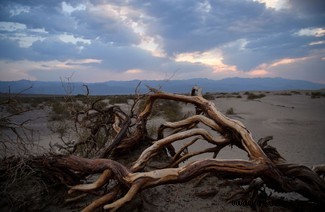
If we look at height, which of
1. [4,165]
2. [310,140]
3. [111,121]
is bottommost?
[310,140]

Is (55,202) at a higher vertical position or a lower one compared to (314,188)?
lower

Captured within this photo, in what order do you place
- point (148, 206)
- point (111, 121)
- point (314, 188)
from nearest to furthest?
1. point (314, 188)
2. point (148, 206)
3. point (111, 121)

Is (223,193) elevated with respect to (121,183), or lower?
lower

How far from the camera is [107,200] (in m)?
2.53

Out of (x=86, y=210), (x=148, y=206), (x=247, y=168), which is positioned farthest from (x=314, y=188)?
(x=86, y=210)

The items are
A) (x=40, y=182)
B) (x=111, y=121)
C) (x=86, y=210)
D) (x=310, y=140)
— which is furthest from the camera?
(x=310, y=140)

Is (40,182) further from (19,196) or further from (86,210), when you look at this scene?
(86,210)

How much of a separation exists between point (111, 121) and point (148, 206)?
2.16 metres

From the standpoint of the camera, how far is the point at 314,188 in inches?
111

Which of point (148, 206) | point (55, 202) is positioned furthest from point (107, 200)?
point (55, 202)

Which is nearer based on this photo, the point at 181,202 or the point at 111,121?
the point at 181,202

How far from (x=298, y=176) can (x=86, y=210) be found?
2318 mm

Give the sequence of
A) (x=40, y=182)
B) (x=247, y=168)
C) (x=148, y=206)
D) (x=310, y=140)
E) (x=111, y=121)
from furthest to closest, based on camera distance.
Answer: (x=310, y=140) < (x=111, y=121) < (x=40, y=182) < (x=148, y=206) < (x=247, y=168)

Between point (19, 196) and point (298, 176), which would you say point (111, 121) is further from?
point (298, 176)
